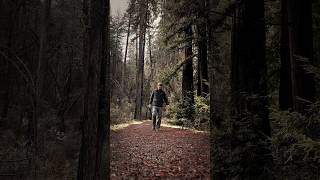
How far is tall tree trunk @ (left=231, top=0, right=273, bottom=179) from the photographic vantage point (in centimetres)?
575

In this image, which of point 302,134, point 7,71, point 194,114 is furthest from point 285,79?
point 7,71

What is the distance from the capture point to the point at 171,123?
20938mm

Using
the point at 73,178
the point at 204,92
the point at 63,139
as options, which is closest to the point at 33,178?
the point at 73,178

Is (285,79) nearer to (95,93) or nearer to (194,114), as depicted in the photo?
(95,93)

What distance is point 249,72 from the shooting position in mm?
6141

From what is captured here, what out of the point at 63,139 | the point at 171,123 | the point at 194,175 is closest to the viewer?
the point at 194,175

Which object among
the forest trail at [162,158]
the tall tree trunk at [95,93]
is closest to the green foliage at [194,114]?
the forest trail at [162,158]

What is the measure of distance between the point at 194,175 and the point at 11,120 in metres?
13.6

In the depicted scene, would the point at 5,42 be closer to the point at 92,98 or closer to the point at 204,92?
the point at 204,92

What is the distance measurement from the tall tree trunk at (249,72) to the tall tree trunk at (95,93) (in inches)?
79.2

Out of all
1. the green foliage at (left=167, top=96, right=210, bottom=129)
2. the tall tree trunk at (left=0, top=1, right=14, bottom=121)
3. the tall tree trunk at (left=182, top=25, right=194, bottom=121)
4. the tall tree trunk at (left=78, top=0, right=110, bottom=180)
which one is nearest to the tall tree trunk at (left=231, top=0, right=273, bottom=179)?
the tall tree trunk at (left=78, top=0, right=110, bottom=180)

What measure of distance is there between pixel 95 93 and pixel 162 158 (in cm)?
439

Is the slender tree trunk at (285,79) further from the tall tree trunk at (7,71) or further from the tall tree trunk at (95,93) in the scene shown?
the tall tree trunk at (7,71)

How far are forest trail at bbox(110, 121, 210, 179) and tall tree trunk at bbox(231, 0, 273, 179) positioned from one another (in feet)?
8.28
